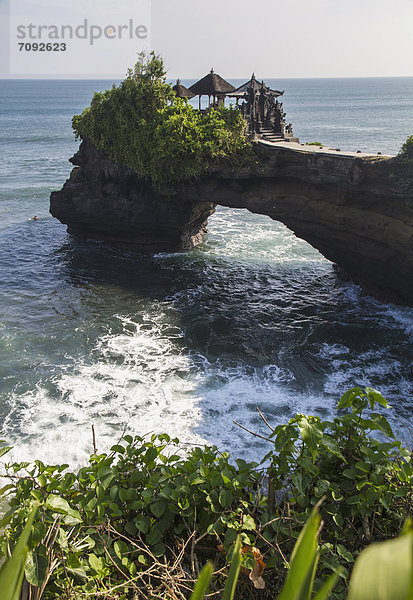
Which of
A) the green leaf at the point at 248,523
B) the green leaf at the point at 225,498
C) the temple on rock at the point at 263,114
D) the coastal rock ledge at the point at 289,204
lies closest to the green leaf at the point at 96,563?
the green leaf at the point at 225,498

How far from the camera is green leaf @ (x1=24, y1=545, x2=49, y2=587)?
3.27 metres

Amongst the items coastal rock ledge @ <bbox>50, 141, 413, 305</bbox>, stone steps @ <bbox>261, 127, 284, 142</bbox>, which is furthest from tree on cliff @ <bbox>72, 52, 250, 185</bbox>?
stone steps @ <bbox>261, 127, 284, 142</bbox>

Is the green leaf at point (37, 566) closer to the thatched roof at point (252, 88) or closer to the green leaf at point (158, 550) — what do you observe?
the green leaf at point (158, 550)

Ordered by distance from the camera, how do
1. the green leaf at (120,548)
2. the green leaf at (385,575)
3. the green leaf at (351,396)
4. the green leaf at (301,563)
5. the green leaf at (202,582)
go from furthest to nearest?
the green leaf at (351,396)
the green leaf at (120,548)
the green leaf at (202,582)
the green leaf at (301,563)
the green leaf at (385,575)

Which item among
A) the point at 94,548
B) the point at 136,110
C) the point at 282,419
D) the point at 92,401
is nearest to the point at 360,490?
the point at 94,548

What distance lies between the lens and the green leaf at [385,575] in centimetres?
79

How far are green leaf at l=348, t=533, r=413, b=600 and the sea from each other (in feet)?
16.5

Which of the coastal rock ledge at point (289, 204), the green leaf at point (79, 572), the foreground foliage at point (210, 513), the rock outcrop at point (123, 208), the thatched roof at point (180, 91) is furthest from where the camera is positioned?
the thatched roof at point (180, 91)

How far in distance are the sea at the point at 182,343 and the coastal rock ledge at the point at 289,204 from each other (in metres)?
1.00

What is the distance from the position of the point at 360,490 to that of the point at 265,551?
3.42 feet

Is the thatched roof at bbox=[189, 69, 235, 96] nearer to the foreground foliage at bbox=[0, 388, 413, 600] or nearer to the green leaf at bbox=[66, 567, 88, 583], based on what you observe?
the foreground foliage at bbox=[0, 388, 413, 600]

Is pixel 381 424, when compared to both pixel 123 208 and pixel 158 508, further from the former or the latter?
pixel 123 208

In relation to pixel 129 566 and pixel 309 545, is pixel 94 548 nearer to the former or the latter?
pixel 129 566

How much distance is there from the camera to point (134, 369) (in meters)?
13.1
